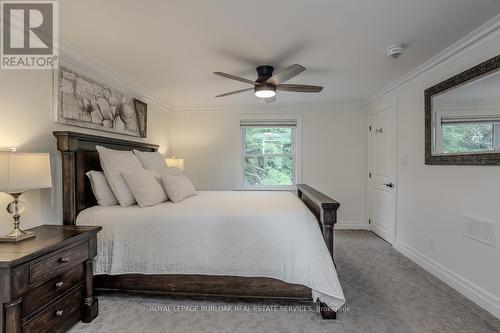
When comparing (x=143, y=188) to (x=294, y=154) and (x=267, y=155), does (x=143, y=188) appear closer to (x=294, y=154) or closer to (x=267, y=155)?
(x=267, y=155)

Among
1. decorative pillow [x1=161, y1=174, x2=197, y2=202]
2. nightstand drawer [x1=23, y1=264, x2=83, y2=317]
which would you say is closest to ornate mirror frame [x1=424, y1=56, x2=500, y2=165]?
decorative pillow [x1=161, y1=174, x2=197, y2=202]

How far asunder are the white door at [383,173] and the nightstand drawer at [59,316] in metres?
3.70

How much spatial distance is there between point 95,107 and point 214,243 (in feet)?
6.69

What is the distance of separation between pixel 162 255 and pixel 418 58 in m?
3.15

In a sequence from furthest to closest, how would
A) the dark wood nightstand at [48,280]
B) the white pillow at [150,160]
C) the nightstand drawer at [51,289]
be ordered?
the white pillow at [150,160]
the nightstand drawer at [51,289]
the dark wood nightstand at [48,280]

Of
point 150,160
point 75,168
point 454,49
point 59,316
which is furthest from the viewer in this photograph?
point 150,160

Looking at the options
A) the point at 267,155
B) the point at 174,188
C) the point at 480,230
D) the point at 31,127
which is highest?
the point at 31,127

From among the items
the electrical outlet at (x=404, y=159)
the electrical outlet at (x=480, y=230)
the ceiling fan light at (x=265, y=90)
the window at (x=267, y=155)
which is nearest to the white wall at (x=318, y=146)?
the window at (x=267, y=155)

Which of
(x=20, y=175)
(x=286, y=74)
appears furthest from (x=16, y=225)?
(x=286, y=74)

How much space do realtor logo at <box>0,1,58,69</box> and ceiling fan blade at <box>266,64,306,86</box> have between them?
1.75m

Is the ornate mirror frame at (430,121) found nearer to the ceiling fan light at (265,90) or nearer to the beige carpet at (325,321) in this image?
the beige carpet at (325,321)

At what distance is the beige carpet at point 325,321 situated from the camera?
6.10 ft

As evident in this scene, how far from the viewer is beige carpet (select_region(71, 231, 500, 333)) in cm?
186

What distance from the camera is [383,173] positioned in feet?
13.2
